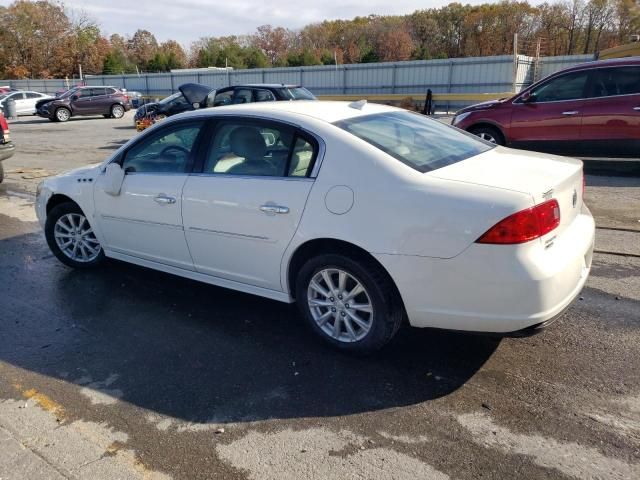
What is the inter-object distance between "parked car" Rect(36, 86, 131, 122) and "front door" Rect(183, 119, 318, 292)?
2730 cm

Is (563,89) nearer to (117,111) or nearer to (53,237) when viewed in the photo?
(53,237)

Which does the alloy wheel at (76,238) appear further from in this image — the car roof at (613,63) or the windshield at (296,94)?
the windshield at (296,94)

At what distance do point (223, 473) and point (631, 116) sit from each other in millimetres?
8625

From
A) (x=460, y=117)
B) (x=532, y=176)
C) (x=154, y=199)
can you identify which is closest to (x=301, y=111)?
(x=154, y=199)

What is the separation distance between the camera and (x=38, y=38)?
6675cm

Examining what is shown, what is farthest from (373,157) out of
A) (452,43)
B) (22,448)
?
(452,43)

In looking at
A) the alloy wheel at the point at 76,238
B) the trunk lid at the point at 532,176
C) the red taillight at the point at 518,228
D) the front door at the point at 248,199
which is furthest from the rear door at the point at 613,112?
the alloy wheel at the point at 76,238

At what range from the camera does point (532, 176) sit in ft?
10.5

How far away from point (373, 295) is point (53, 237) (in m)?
3.62

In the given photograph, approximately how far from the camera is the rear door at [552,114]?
29.6ft

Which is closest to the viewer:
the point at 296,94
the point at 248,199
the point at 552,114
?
the point at 248,199

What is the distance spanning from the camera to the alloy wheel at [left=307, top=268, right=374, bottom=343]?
3428 millimetres

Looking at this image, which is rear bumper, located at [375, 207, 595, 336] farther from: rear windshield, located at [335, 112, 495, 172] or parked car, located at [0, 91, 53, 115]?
parked car, located at [0, 91, 53, 115]

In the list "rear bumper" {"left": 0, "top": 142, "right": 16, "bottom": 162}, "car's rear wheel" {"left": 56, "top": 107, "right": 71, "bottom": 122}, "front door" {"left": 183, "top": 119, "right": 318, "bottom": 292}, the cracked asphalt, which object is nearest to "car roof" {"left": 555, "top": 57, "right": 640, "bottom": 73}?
the cracked asphalt
